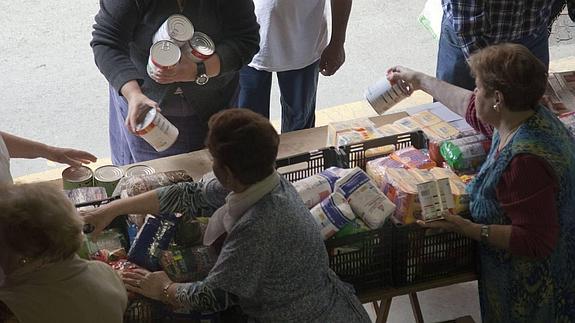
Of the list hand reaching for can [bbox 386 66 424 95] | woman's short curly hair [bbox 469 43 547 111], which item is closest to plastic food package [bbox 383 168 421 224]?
woman's short curly hair [bbox 469 43 547 111]

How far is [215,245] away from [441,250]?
0.78 m

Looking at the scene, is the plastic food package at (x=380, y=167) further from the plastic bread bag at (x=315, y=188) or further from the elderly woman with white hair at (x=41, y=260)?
the elderly woman with white hair at (x=41, y=260)

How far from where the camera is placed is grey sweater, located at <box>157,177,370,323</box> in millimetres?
2264

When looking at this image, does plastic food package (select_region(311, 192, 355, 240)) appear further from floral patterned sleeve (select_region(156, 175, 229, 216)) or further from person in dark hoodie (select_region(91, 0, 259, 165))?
person in dark hoodie (select_region(91, 0, 259, 165))

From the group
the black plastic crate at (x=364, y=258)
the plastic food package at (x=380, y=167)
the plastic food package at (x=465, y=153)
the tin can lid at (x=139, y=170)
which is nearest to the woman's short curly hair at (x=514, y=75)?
the plastic food package at (x=465, y=153)

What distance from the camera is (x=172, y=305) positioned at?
7.70 ft

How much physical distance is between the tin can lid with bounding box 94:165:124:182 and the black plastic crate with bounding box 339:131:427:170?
2.46 feet

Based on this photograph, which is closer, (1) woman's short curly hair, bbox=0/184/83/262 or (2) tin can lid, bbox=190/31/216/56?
Result: (1) woman's short curly hair, bbox=0/184/83/262

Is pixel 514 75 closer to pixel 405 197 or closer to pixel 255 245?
pixel 405 197

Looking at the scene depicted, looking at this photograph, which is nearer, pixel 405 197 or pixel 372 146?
pixel 405 197

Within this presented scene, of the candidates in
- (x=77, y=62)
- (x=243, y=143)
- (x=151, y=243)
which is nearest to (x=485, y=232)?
(x=243, y=143)

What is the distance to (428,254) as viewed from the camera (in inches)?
108

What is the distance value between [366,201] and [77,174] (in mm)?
950

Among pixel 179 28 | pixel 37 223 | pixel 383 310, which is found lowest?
pixel 383 310
